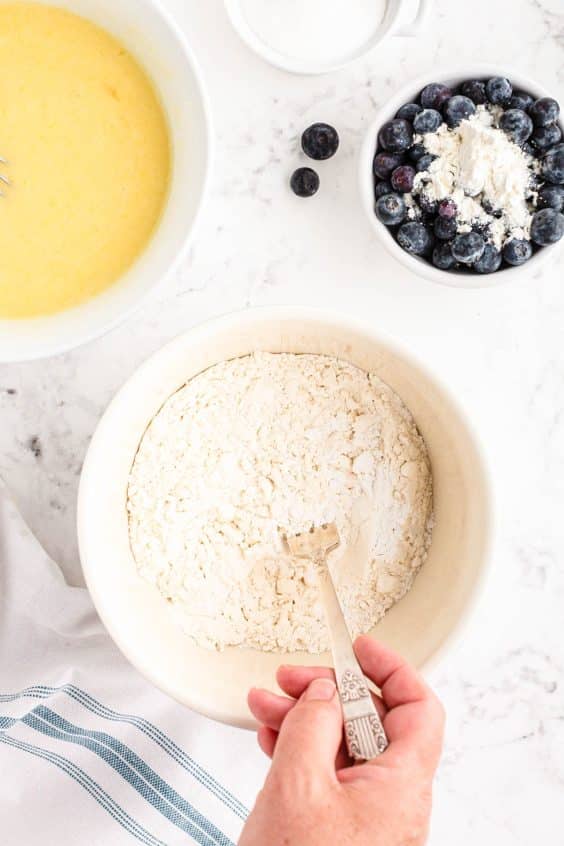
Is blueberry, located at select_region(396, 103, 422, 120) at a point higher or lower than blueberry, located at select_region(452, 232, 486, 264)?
higher

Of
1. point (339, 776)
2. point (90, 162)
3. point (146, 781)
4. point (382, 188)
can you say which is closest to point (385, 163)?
point (382, 188)

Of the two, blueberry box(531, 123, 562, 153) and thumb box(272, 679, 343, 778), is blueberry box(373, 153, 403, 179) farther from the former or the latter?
thumb box(272, 679, 343, 778)

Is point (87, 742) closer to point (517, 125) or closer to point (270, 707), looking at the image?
point (270, 707)

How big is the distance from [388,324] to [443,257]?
0.12 meters

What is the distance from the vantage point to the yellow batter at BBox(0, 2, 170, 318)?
37.1 inches

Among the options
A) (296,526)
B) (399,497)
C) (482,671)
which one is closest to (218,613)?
(296,526)

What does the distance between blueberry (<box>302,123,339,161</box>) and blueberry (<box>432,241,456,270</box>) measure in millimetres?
176

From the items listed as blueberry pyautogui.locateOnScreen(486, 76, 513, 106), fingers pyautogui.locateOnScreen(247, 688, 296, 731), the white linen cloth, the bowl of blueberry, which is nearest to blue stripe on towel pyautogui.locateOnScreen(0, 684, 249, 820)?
the white linen cloth

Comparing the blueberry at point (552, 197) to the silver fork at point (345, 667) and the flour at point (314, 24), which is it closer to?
the flour at point (314, 24)

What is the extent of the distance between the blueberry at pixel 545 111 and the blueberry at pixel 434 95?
99 millimetres

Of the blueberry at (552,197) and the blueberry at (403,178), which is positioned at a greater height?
the blueberry at (403,178)

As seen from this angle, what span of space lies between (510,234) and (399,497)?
32 centimetres

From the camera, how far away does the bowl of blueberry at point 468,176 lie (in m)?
0.99

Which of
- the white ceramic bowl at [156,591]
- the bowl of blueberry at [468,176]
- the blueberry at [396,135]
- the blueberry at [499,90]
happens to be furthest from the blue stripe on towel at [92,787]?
the blueberry at [499,90]
